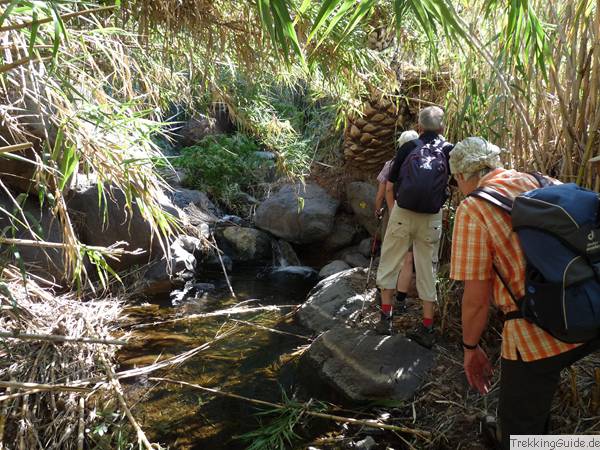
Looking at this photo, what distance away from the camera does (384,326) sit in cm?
375

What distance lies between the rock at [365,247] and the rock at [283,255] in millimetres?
1022

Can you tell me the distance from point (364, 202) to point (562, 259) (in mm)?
5494

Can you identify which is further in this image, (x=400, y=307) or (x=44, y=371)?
(x=400, y=307)

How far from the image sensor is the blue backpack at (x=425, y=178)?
3.36 metres

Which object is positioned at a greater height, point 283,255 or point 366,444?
point 366,444

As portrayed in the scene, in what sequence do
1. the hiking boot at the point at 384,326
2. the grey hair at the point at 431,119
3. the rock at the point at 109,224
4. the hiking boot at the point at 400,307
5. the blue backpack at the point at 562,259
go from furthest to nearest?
the rock at the point at 109,224
the hiking boot at the point at 400,307
the hiking boot at the point at 384,326
the grey hair at the point at 431,119
the blue backpack at the point at 562,259

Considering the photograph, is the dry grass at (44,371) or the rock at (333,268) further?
the rock at (333,268)

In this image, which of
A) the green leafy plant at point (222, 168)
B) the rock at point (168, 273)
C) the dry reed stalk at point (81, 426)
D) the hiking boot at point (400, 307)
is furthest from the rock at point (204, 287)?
the dry reed stalk at point (81, 426)

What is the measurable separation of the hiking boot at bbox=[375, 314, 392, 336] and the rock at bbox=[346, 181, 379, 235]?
10.4 feet

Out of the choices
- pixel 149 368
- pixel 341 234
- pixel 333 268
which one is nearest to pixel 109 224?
pixel 333 268

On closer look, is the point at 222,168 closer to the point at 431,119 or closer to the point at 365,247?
the point at 365,247

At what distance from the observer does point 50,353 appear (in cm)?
239

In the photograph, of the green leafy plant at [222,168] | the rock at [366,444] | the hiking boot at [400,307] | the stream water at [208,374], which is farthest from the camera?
the green leafy plant at [222,168]

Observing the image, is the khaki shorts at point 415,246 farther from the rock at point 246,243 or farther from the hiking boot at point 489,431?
the rock at point 246,243
